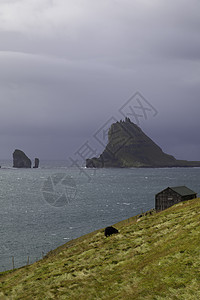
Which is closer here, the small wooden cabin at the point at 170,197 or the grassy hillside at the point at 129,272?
the grassy hillside at the point at 129,272

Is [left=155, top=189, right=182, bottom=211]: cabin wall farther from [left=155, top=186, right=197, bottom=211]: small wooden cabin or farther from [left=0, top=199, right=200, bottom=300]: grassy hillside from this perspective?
[left=0, top=199, right=200, bottom=300]: grassy hillside

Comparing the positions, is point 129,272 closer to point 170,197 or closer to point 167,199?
point 170,197

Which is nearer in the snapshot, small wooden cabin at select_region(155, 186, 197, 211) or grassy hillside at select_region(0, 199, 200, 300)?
grassy hillside at select_region(0, 199, 200, 300)

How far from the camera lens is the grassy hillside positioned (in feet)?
74.4

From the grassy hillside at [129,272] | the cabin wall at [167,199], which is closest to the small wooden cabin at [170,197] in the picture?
the cabin wall at [167,199]

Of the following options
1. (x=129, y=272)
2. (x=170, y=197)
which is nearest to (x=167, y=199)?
(x=170, y=197)

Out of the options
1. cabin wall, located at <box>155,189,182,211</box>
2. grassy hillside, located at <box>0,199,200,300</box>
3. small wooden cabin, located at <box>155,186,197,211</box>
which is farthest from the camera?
cabin wall, located at <box>155,189,182,211</box>

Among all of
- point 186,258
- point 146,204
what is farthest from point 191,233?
point 146,204

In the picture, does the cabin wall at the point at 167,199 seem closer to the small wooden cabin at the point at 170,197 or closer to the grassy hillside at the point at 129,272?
the small wooden cabin at the point at 170,197

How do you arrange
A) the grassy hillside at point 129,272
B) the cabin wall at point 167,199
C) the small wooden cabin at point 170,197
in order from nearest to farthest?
the grassy hillside at point 129,272, the small wooden cabin at point 170,197, the cabin wall at point 167,199

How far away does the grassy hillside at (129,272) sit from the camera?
22672 millimetres

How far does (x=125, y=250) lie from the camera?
3516cm

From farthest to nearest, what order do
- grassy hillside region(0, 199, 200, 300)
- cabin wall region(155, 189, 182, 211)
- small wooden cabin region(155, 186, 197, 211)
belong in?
cabin wall region(155, 189, 182, 211), small wooden cabin region(155, 186, 197, 211), grassy hillside region(0, 199, 200, 300)

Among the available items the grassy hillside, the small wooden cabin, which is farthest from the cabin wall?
the grassy hillside
